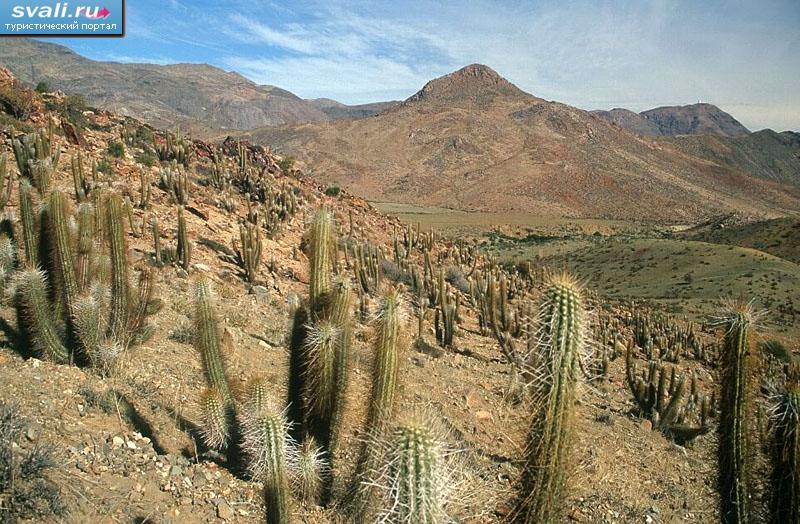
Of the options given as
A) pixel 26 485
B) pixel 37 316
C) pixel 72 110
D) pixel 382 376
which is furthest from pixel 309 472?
pixel 72 110

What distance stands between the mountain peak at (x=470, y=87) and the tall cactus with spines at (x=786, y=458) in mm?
102876

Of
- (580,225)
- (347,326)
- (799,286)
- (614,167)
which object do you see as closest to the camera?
(347,326)

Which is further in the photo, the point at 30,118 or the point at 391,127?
the point at 391,127

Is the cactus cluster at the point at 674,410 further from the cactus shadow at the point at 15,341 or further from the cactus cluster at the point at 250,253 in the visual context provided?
the cactus shadow at the point at 15,341

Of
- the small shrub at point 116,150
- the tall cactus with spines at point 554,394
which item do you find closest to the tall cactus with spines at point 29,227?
the tall cactus with spines at point 554,394

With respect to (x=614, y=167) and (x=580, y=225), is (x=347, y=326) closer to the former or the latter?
(x=580, y=225)

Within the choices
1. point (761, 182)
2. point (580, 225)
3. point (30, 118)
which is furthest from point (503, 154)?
point (30, 118)

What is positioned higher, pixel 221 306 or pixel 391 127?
pixel 391 127

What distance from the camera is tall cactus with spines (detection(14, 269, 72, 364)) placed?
588 centimetres

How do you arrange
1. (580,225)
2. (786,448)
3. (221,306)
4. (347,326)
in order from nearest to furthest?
(786,448) → (347,326) → (221,306) → (580,225)

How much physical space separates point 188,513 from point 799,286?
2696 cm

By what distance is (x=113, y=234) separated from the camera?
21.0 ft

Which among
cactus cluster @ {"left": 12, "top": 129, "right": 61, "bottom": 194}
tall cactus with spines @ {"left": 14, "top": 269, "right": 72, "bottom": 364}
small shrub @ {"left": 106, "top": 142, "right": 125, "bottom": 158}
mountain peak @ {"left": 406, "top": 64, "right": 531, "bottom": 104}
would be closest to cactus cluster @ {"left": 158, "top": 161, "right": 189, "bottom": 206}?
small shrub @ {"left": 106, "top": 142, "right": 125, "bottom": 158}

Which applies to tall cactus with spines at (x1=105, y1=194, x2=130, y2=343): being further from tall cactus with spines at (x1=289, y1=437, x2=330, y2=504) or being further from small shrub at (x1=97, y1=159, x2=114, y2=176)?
small shrub at (x1=97, y1=159, x2=114, y2=176)
